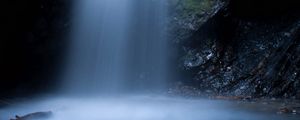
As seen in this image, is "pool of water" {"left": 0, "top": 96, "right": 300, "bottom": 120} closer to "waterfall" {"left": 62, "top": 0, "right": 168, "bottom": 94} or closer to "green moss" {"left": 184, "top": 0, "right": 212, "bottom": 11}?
"waterfall" {"left": 62, "top": 0, "right": 168, "bottom": 94}

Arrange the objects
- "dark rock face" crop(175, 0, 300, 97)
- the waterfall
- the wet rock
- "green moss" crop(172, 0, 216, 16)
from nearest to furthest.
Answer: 1. the wet rock
2. "dark rock face" crop(175, 0, 300, 97)
3. "green moss" crop(172, 0, 216, 16)
4. the waterfall

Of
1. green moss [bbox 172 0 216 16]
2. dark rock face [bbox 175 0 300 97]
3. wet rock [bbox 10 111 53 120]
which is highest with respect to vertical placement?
green moss [bbox 172 0 216 16]

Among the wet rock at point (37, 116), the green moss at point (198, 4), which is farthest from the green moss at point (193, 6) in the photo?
the wet rock at point (37, 116)

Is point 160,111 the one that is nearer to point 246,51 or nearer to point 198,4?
point 246,51

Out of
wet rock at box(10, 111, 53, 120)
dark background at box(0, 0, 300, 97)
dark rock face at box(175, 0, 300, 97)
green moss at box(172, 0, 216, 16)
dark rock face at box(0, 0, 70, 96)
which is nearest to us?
wet rock at box(10, 111, 53, 120)

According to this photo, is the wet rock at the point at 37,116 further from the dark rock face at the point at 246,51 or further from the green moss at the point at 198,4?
the green moss at the point at 198,4

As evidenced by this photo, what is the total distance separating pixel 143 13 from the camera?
484 inches

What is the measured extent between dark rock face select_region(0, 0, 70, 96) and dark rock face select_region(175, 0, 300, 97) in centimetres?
419

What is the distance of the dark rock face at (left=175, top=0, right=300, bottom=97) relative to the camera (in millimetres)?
9375

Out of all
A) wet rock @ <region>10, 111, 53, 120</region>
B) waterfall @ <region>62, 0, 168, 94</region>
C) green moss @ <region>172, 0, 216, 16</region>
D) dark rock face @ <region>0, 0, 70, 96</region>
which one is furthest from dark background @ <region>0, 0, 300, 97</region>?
wet rock @ <region>10, 111, 53, 120</region>

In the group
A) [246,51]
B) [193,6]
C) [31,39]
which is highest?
[193,6]

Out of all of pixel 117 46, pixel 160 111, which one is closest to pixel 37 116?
pixel 160 111

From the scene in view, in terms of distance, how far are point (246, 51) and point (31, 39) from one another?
688 centimetres

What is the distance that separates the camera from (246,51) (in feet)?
35.0
